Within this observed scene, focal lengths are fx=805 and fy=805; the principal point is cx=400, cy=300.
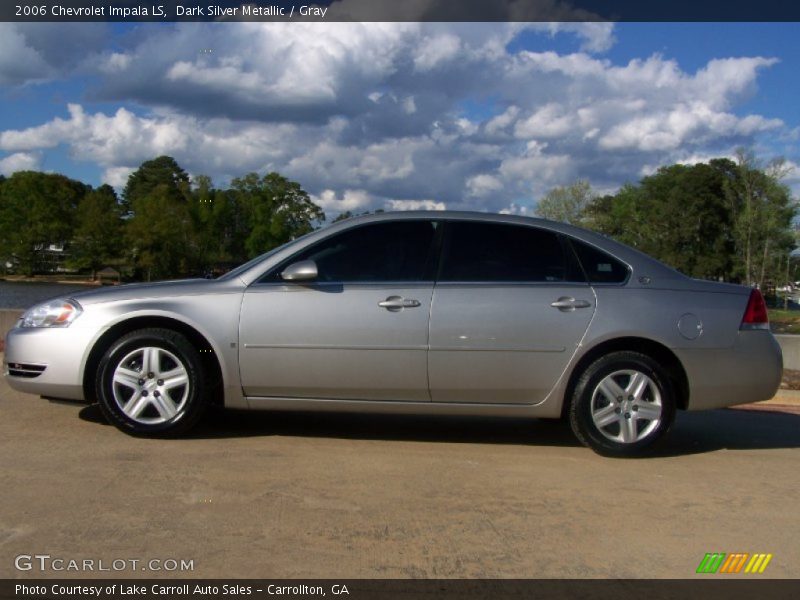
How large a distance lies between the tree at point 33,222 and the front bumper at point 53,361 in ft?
46.1

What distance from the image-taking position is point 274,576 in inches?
129

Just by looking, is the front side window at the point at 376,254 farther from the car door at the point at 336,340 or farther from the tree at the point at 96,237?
the tree at the point at 96,237

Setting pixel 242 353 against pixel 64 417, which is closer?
pixel 242 353

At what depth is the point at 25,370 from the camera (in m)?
5.44

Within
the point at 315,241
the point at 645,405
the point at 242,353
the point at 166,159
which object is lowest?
the point at 645,405

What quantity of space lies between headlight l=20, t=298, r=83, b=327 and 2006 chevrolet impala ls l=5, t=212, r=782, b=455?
0.01 m

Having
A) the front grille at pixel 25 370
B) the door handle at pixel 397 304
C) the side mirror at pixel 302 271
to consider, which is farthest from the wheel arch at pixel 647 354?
the front grille at pixel 25 370

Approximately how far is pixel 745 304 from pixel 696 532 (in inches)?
80.4

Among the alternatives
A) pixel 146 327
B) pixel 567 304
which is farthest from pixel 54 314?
pixel 567 304

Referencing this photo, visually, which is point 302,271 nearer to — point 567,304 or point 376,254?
point 376,254

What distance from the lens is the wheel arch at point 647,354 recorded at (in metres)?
5.37

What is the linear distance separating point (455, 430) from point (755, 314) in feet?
7.53
